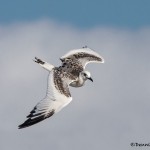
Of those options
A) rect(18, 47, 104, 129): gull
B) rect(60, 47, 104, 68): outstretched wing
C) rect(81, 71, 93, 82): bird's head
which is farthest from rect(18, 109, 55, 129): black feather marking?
rect(60, 47, 104, 68): outstretched wing

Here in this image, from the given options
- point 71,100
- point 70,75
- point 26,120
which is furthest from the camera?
point 70,75

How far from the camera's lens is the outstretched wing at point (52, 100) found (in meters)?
45.4

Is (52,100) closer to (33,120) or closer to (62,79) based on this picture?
(33,120)

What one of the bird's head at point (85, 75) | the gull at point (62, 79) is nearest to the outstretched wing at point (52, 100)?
the gull at point (62, 79)

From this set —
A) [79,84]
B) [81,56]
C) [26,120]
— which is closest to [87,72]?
[79,84]

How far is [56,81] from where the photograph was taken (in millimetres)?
50969

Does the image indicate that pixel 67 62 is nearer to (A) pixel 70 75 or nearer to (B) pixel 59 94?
(A) pixel 70 75

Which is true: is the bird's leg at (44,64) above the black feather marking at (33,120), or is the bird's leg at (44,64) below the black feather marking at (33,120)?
above

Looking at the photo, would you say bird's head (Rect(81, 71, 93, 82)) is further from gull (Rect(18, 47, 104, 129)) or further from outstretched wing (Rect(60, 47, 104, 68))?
outstretched wing (Rect(60, 47, 104, 68))

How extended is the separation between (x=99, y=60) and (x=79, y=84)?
20.3 ft

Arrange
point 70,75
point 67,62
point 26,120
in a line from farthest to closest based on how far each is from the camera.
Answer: point 67,62 → point 70,75 → point 26,120

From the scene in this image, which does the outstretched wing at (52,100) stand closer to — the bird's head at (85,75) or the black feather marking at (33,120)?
the black feather marking at (33,120)

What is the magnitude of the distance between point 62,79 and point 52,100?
153 inches

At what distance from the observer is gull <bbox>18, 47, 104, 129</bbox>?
45897 mm
